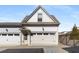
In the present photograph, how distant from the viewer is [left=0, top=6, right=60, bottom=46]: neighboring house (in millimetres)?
9374

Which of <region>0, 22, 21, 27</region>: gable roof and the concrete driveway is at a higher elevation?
<region>0, 22, 21, 27</region>: gable roof

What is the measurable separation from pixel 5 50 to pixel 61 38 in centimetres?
207

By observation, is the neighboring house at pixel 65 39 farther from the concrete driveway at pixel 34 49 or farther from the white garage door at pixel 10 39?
the white garage door at pixel 10 39

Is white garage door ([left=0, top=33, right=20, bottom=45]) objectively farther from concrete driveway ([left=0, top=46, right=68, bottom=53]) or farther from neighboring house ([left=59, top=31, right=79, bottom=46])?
neighboring house ([left=59, top=31, right=79, bottom=46])

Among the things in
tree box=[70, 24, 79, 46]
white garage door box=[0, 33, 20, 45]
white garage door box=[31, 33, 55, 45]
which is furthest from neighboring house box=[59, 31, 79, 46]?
white garage door box=[0, 33, 20, 45]

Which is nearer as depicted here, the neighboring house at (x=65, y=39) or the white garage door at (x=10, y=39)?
the neighboring house at (x=65, y=39)

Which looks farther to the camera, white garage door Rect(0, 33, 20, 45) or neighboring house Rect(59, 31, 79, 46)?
white garage door Rect(0, 33, 20, 45)

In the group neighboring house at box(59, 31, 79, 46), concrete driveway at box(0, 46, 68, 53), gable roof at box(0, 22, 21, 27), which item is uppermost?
gable roof at box(0, 22, 21, 27)

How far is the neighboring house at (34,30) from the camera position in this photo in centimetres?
937

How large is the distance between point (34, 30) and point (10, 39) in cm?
97

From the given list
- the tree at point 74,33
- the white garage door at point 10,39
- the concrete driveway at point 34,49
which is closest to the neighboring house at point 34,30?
the white garage door at point 10,39

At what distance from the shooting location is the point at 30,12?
961cm
